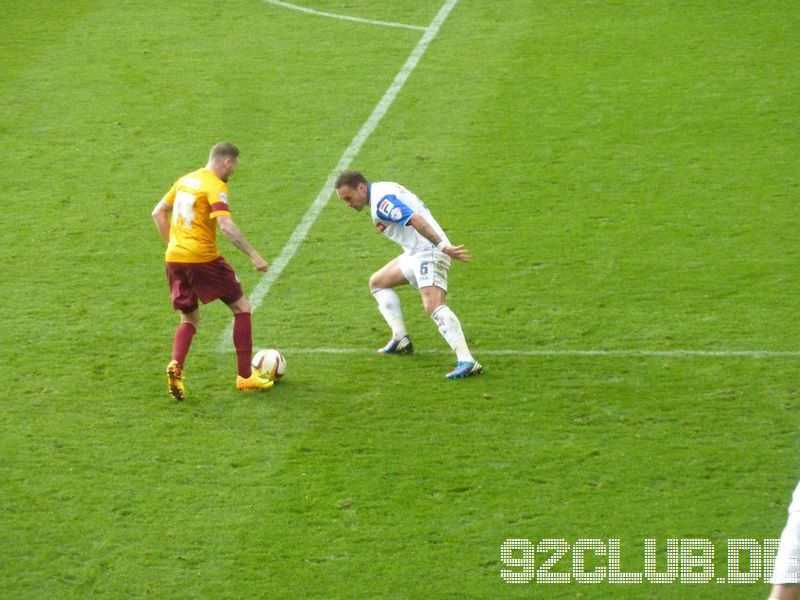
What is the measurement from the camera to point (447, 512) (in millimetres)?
8953

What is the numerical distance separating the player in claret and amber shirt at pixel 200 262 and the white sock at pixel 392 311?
1.23 m

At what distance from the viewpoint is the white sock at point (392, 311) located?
11469mm

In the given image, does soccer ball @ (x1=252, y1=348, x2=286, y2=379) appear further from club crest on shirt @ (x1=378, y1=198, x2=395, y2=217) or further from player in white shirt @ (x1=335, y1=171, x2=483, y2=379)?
club crest on shirt @ (x1=378, y1=198, x2=395, y2=217)

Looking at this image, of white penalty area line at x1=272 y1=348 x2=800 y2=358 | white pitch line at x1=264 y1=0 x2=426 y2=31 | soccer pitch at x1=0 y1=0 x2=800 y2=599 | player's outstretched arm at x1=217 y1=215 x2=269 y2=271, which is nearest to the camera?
soccer pitch at x1=0 y1=0 x2=800 y2=599

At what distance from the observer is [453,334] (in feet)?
36.0

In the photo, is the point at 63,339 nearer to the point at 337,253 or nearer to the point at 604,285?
the point at 337,253

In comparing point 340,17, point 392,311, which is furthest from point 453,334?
point 340,17

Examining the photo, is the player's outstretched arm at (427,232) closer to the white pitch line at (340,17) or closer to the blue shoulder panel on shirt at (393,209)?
the blue shoulder panel on shirt at (393,209)

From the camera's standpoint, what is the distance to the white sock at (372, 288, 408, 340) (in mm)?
11469

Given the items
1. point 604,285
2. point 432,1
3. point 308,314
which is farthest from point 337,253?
point 432,1

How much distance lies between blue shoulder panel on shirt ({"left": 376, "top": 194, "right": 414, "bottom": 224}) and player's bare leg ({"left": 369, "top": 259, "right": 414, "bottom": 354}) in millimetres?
670

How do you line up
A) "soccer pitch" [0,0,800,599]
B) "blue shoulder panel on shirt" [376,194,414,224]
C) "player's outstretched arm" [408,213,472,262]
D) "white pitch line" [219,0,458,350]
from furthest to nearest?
"white pitch line" [219,0,458,350], "blue shoulder panel on shirt" [376,194,414,224], "player's outstretched arm" [408,213,472,262], "soccer pitch" [0,0,800,599]

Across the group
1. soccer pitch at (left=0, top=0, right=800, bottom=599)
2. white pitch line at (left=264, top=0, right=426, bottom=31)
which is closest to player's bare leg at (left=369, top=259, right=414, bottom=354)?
soccer pitch at (left=0, top=0, right=800, bottom=599)

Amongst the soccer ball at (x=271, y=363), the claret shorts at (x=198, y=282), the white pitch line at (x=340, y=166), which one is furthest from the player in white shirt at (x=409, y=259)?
the white pitch line at (x=340, y=166)
